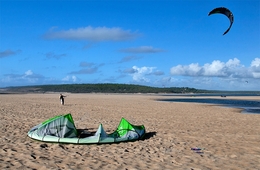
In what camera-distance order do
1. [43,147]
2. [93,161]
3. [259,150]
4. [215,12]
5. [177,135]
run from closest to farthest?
[93,161] < [43,147] < [259,150] < [177,135] < [215,12]

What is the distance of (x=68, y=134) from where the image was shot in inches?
387

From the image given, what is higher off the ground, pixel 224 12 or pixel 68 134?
pixel 224 12

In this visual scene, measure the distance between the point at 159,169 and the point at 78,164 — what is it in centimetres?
215

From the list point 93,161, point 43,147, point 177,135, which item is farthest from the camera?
point 177,135

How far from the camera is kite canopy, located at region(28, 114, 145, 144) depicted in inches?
364

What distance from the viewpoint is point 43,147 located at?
8633mm

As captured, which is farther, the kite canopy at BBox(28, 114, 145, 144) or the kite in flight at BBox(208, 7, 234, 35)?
the kite in flight at BBox(208, 7, 234, 35)

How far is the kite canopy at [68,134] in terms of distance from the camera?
924cm

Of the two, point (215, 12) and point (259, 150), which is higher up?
point (215, 12)

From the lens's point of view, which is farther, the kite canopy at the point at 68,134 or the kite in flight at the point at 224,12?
the kite in flight at the point at 224,12

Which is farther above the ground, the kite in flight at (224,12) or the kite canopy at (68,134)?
the kite in flight at (224,12)

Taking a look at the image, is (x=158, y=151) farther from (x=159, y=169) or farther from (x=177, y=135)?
(x=177, y=135)

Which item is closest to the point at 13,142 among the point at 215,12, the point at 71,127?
the point at 71,127

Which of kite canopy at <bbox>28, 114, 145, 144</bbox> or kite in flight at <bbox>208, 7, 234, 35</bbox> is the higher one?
kite in flight at <bbox>208, 7, 234, 35</bbox>
